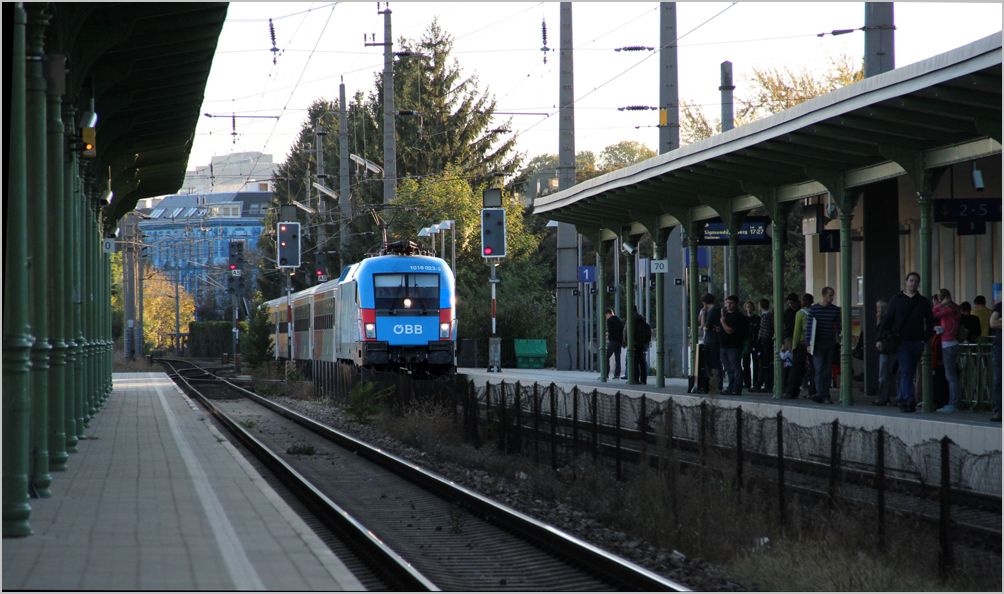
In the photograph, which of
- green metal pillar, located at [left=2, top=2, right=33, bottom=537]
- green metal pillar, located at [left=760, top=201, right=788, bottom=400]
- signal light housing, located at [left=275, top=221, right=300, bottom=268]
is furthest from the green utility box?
green metal pillar, located at [left=2, top=2, right=33, bottom=537]

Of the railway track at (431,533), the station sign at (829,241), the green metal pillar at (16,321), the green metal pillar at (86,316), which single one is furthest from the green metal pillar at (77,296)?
the station sign at (829,241)

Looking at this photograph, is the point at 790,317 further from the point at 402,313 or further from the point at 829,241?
the point at 402,313

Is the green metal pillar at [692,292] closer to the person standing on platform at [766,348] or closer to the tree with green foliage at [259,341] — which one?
the person standing on platform at [766,348]

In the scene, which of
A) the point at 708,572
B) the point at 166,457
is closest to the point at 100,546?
the point at 708,572

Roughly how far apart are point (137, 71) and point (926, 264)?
34.1ft

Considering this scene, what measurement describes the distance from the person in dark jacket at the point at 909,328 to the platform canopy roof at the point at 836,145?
1689 millimetres

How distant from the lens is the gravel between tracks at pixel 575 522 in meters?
10.5

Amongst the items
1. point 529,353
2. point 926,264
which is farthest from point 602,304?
point 926,264

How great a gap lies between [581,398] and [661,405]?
8.91 feet

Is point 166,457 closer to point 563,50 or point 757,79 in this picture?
point 563,50

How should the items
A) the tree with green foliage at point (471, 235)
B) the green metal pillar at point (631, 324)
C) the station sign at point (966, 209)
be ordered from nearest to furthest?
the station sign at point (966, 209), the green metal pillar at point (631, 324), the tree with green foliage at point (471, 235)

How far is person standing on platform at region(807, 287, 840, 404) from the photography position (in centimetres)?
2041

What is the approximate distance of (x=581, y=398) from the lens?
Result: 60.2 ft

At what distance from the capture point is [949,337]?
1742cm
